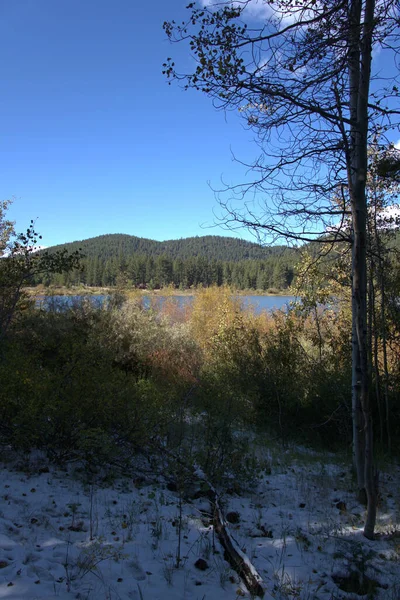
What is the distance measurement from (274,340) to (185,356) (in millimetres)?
4498

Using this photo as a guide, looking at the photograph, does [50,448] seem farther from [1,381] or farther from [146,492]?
[146,492]

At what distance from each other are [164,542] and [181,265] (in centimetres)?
6986

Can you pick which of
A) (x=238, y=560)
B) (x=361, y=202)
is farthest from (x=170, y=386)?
(x=361, y=202)

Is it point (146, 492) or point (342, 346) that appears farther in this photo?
point (342, 346)

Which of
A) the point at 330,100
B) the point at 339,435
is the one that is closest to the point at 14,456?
the point at 330,100

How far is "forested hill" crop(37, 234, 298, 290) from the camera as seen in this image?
7427mm

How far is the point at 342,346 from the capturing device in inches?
360

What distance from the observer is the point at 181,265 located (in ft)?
237

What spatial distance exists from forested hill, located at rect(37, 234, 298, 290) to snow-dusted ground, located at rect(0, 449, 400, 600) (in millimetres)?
3098

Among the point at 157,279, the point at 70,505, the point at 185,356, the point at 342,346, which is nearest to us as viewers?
the point at 70,505

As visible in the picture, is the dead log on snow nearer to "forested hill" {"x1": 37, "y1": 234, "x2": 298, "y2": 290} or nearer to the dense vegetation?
the dense vegetation

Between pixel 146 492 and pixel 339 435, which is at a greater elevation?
pixel 146 492

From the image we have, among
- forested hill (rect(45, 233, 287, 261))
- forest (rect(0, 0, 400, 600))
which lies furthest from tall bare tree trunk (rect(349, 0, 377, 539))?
forested hill (rect(45, 233, 287, 261))

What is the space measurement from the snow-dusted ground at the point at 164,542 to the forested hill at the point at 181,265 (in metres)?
3.10
